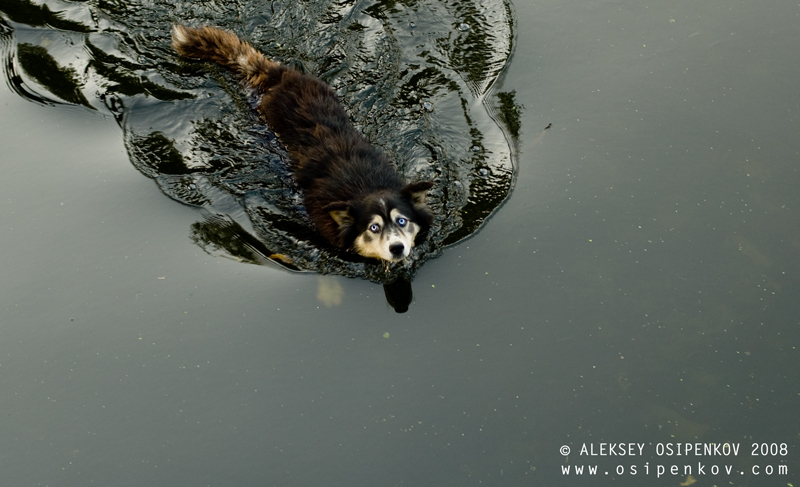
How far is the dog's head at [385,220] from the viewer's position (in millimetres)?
4539

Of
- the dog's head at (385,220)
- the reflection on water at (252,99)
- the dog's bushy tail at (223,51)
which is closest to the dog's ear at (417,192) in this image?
the dog's head at (385,220)

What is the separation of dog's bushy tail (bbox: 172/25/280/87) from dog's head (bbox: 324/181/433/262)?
84.9 inches

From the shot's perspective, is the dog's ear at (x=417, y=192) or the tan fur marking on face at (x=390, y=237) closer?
the tan fur marking on face at (x=390, y=237)

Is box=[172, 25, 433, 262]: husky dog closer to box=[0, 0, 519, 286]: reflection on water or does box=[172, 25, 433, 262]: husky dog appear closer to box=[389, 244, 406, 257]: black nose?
box=[389, 244, 406, 257]: black nose

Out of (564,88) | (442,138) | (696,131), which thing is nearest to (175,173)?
(442,138)

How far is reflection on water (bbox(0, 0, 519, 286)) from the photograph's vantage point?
17.3ft

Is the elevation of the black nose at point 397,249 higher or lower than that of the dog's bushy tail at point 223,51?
lower

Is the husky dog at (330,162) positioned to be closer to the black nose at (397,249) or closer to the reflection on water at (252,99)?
the black nose at (397,249)

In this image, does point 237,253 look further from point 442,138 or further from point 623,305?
point 623,305

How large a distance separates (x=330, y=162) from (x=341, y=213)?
672 millimetres

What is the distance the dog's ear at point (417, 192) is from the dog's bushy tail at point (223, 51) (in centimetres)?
231

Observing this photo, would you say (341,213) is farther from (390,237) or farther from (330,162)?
(330,162)

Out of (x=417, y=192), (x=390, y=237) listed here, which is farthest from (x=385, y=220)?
(x=417, y=192)

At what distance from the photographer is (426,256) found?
498 centimetres
